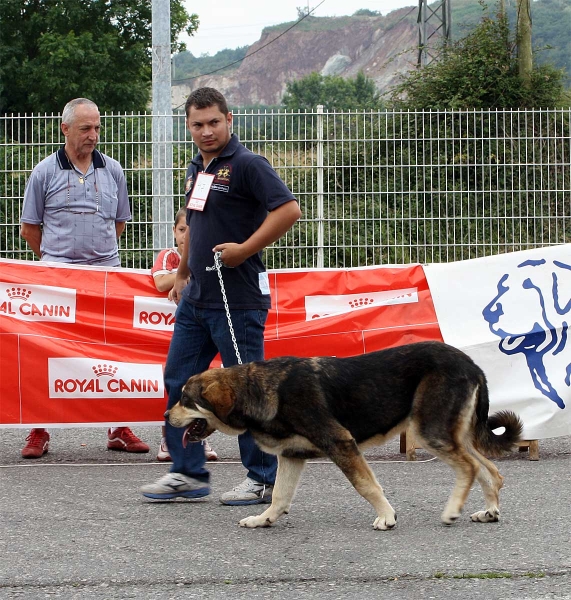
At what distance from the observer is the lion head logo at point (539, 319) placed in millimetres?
7082

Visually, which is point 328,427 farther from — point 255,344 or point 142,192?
point 142,192

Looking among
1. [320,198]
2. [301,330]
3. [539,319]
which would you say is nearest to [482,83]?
[320,198]

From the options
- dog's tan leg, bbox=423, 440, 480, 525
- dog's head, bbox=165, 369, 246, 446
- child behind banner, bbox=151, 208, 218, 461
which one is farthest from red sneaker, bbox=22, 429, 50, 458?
dog's tan leg, bbox=423, 440, 480, 525

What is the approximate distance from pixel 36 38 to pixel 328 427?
4095cm

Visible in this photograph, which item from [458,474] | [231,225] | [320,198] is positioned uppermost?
[320,198]

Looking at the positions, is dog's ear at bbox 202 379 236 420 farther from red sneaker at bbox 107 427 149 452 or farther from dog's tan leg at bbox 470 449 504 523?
red sneaker at bbox 107 427 149 452

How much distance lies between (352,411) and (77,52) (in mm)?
35626

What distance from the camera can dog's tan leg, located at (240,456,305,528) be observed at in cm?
505

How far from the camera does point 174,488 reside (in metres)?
5.58

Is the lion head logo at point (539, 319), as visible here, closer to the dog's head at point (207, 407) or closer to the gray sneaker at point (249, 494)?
the gray sneaker at point (249, 494)

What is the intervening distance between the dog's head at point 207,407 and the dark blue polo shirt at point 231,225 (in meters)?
0.59

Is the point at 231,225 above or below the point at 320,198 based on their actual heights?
below

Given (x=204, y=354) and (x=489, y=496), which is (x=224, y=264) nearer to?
(x=204, y=354)

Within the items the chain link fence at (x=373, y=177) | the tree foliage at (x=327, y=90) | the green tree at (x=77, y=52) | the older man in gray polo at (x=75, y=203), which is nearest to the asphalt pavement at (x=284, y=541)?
the older man in gray polo at (x=75, y=203)
